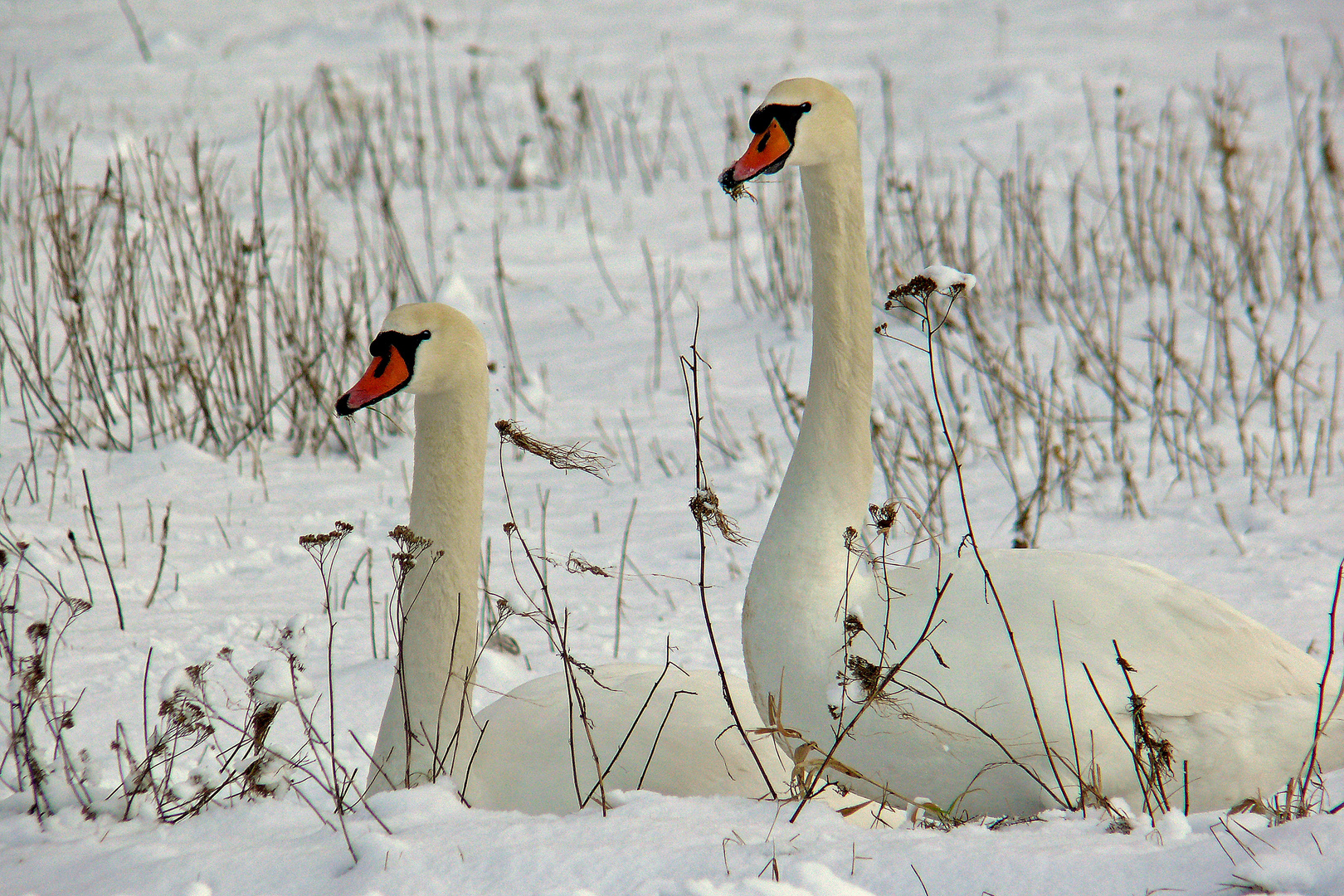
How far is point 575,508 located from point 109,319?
224 centimetres

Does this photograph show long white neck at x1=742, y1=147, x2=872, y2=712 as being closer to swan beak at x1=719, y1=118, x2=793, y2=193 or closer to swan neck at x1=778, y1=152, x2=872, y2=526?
swan neck at x1=778, y1=152, x2=872, y2=526

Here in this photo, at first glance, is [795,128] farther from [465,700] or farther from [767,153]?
[465,700]

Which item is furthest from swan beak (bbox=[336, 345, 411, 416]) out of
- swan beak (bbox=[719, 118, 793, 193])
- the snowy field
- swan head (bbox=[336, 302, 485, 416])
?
swan beak (bbox=[719, 118, 793, 193])

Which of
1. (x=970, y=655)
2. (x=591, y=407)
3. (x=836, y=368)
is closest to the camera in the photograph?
(x=970, y=655)

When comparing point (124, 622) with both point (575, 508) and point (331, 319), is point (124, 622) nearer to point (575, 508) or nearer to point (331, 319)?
point (575, 508)

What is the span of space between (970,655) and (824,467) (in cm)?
47

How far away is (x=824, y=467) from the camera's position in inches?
94.9

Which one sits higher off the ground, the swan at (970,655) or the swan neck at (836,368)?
the swan neck at (836,368)

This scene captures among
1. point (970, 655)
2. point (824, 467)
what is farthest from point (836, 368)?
point (970, 655)

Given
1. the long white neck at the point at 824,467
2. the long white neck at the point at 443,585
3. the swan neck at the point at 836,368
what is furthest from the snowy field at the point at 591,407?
the swan neck at the point at 836,368

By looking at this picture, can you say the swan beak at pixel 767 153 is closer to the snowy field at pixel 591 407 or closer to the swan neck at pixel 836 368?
the swan neck at pixel 836 368

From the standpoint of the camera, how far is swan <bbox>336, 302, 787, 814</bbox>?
2322mm

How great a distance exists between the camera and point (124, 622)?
3.28 m

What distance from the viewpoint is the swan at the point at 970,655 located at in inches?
81.0
